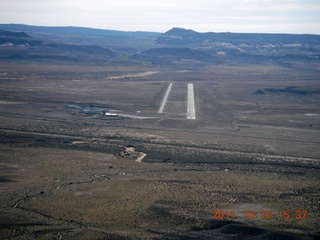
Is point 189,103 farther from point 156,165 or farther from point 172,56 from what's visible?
point 172,56

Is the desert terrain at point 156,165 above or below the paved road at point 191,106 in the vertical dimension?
above

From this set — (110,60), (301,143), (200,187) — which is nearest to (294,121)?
(301,143)

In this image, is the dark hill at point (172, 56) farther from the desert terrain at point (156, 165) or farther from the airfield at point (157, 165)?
the airfield at point (157, 165)
